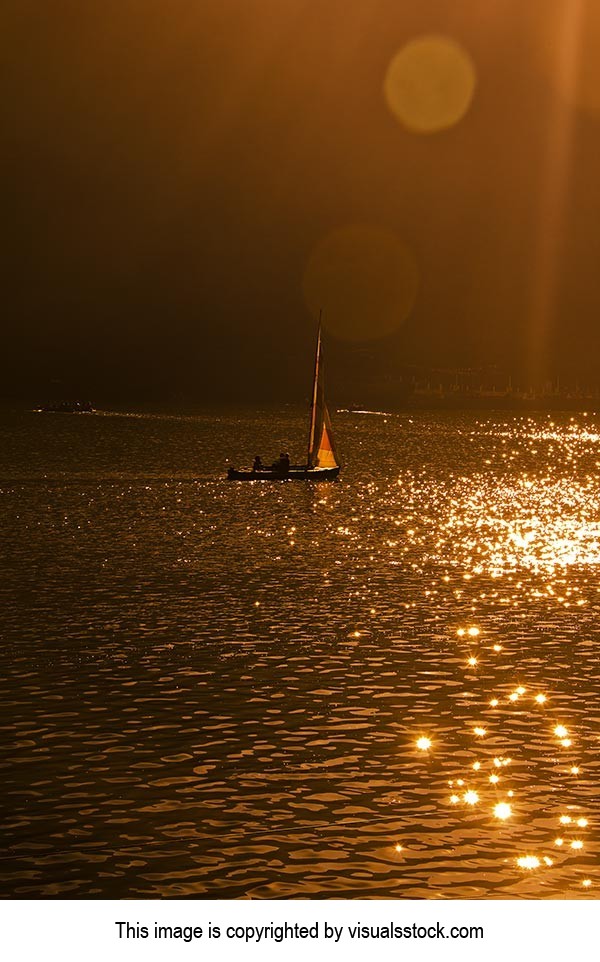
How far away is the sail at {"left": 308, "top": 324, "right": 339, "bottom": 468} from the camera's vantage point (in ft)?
462

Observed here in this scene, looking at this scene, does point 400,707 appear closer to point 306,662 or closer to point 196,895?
point 306,662

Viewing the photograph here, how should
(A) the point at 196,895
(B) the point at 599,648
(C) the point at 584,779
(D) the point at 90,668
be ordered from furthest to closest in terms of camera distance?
1. (B) the point at 599,648
2. (D) the point at 90,668
3. (C) the point at 584,779
4. (A) the point at 196,895

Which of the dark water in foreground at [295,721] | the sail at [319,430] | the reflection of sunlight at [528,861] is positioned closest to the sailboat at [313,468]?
the sail at [319,430]

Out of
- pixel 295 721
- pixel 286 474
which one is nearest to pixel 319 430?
pixel 286 474

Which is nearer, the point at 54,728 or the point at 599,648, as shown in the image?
the point at 54,728

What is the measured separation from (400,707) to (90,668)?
1227cm

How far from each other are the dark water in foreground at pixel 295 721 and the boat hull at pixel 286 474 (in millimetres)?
55980

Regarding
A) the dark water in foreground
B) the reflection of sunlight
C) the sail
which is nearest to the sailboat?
the sail

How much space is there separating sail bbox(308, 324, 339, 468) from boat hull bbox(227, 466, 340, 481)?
113 centimetres

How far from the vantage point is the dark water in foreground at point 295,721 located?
28375 mm

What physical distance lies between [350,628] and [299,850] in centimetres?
2956

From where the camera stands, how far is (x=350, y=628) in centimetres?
5841
